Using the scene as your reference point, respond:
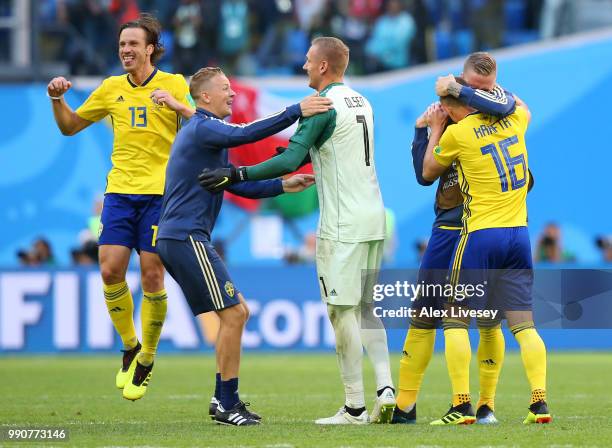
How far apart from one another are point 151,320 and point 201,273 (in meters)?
1.49

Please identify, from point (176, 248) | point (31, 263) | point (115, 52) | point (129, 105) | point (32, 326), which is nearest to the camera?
point (176, 248)

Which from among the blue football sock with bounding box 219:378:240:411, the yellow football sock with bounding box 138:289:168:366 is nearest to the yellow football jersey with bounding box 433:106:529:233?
the blue football sock with bounding box 219:378:240:411

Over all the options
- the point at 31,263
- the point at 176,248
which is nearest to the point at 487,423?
the point at 176,248

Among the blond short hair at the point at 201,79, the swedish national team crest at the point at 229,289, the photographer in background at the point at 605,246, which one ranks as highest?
the blond short hair at the point at 201,79

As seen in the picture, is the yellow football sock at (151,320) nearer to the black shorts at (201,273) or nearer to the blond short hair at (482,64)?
the black shorts at (201,273)

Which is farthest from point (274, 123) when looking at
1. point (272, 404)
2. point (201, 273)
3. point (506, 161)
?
point (272, 404)

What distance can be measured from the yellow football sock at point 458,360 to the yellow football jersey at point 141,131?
2585 millimetres

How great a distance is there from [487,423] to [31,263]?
11491mm

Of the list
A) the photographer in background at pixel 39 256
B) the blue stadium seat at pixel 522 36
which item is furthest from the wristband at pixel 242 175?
the blue stadium seat at pixel 522 36

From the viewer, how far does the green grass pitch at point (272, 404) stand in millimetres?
7699

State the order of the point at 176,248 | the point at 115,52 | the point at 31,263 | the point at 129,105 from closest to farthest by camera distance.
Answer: the point at 176,248, the point at 129,105, the point at 31,263, the point at 115,52

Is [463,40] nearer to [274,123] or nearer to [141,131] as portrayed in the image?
[141,131]

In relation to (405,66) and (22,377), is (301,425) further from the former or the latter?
(405,66)

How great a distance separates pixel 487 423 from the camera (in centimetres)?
870
